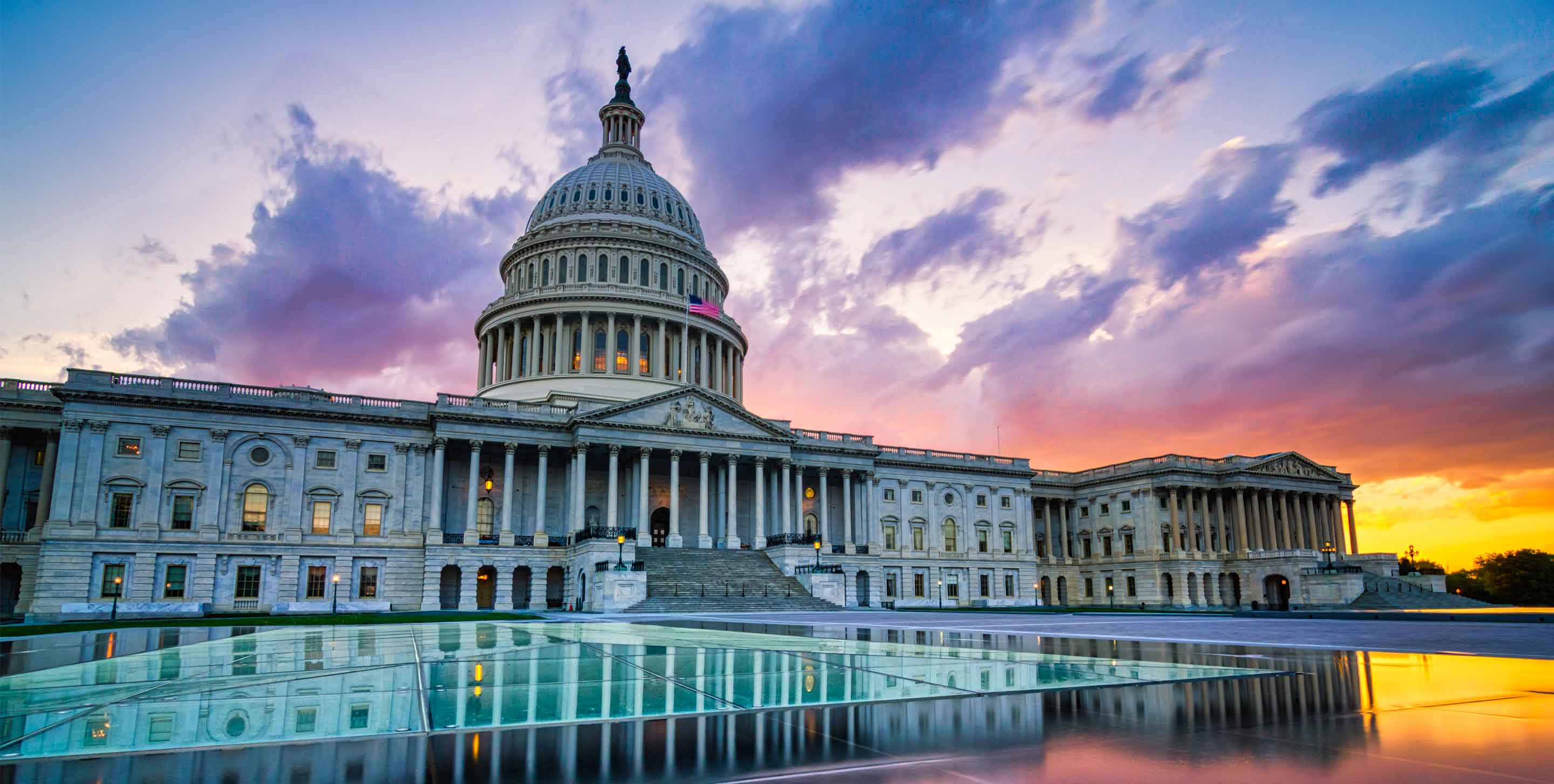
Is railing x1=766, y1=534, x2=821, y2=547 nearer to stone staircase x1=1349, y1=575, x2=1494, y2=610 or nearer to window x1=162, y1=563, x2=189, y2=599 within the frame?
window x1=162, y1=563, x2=189, y2=599

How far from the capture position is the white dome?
10019cm

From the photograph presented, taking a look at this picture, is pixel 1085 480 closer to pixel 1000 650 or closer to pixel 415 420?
pixel 415 420

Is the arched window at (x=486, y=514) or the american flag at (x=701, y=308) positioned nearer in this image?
the arched window at (x=486, y=514)

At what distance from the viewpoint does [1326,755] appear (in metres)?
6.14

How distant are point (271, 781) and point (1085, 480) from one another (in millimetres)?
101168

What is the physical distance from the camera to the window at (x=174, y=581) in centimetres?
5819

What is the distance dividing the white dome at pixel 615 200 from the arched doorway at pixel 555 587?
43877 millimetres

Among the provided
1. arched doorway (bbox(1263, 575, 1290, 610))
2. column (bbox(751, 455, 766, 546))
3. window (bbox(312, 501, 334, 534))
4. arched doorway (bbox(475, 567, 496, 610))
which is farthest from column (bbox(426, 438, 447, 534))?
arched doorway (bbox(1263, 575, 1290, 610))

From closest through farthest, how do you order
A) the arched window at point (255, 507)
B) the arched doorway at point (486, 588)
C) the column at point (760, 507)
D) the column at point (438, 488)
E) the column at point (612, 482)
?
the arched window at point (255, 507) < the column at point (438, 488) < the arched doorway at point (486, 588) < the column at point (612, 482) < the column at point (760, 507)

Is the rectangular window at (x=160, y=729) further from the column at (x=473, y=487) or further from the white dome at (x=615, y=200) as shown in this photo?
the white dome at (x=615, y=200)

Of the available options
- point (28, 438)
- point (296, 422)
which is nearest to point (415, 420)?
point (296, 422)

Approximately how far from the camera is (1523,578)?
110188 mm

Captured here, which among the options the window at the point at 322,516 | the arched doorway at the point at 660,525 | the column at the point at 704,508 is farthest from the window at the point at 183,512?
the column at the point at 704,508

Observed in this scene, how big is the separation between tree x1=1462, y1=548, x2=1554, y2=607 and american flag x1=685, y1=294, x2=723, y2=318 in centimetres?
9687
